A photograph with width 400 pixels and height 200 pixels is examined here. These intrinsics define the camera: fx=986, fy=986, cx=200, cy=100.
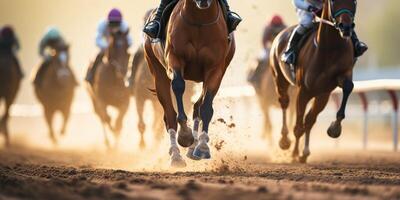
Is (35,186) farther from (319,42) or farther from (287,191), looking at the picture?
(319,42)

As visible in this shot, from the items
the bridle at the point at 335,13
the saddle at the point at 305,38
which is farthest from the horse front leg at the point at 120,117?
the bridle at the point at 335,13

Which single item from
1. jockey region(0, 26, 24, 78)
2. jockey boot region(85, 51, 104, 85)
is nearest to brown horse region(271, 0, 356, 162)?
jockey boot region(85, 51, 104, 85)

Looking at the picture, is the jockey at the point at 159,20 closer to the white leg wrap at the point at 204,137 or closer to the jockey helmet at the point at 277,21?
the white leg wrap at the point at 204,137

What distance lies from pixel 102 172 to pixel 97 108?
29.9ft

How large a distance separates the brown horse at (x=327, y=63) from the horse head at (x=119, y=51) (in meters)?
4.99

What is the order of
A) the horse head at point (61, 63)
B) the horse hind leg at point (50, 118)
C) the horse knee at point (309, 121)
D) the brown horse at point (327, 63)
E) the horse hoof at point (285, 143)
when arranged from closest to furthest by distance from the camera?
the brown horse at point (327, 63) → the horse knee at point (309, 121) → the horse hoof at point (285, 143) → the horse head at point (61, 63) → the horse hind leg at point (50, 118)

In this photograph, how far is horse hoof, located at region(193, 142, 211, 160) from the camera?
30.3 ft

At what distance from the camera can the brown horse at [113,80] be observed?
55.2ft

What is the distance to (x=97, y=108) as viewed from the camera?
18047 mm

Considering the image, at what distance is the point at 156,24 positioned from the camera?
10.1 m

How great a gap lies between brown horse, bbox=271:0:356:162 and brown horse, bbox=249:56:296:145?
5949 mm

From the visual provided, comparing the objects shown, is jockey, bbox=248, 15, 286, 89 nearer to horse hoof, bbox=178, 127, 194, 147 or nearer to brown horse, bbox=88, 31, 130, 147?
brown horse, bbox=88, 31, 130, 147

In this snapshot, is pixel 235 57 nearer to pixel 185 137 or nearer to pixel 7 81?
pixel 185 137

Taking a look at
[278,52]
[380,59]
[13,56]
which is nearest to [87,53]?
[380,59]
